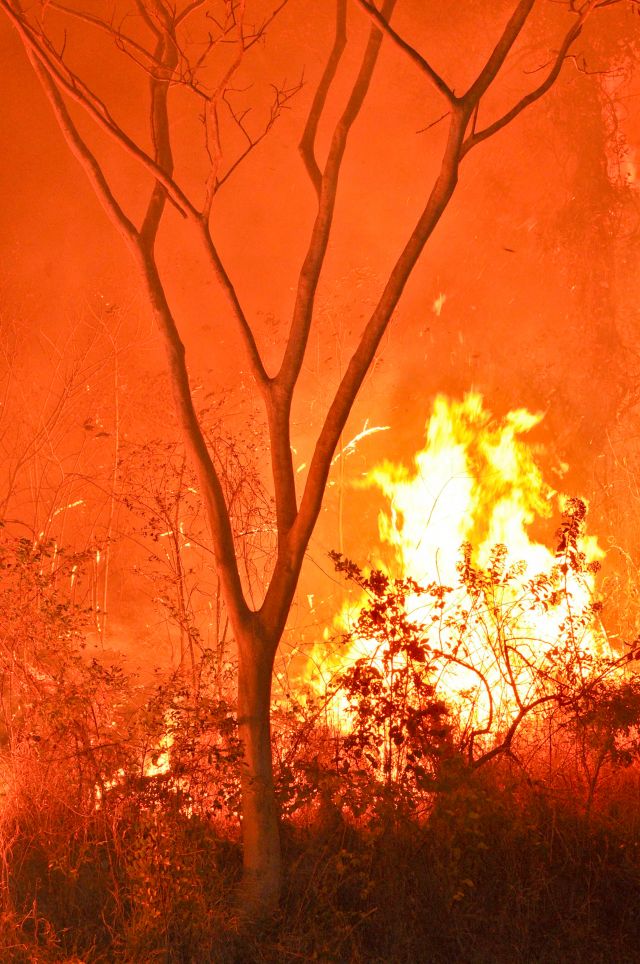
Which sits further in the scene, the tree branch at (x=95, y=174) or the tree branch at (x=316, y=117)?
the tree branch at (x=316, y=117)

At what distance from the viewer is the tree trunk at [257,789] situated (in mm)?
4391

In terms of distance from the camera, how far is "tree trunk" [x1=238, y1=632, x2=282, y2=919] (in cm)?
439

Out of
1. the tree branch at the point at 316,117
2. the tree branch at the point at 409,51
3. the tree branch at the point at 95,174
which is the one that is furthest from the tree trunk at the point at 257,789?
the tree branch at the point at 409,51

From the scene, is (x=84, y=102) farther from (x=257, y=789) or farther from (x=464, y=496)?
(x=464, y=496)

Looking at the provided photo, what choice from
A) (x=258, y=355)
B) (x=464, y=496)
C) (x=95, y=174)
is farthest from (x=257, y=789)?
(x=464, y=496)

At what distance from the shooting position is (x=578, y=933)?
4.29 m

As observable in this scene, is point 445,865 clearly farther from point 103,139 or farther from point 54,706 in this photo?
point 103,139

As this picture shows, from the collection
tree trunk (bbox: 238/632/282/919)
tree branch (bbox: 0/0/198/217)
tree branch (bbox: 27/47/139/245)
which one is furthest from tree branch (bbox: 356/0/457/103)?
tree trunk (bbox: 238/632/282/919)

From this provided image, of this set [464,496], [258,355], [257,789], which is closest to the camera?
[257,789]

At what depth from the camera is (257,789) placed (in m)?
4.38

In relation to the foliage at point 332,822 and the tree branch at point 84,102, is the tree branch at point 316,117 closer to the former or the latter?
the tree branch at point 84,102

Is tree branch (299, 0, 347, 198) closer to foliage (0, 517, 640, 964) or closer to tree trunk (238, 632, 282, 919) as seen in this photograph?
foliage (0, 517, 640, 964)

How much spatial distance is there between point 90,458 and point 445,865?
29.4 feet

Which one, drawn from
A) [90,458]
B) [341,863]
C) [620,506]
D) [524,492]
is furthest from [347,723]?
[90,458]
